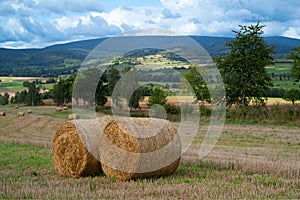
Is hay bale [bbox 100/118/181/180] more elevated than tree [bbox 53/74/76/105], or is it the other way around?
hay bale [bbox 100/118/181/180]

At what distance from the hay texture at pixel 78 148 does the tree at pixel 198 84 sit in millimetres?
25245

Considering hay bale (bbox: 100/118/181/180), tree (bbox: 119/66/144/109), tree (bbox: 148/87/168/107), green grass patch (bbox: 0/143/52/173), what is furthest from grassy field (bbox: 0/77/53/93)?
hay bale (bbox: 100/118/181/180)

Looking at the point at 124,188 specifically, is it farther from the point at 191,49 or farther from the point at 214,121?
the point at 214,121

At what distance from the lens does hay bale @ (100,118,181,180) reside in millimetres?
10336

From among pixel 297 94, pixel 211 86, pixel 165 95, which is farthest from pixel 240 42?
pixel 165 95

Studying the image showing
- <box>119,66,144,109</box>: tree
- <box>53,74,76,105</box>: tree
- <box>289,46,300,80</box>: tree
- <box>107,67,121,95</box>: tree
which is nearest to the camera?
<box>119,66,144,109</box>: tree

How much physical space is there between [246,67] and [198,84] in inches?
Answer: 196

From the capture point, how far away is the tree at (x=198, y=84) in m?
36.8

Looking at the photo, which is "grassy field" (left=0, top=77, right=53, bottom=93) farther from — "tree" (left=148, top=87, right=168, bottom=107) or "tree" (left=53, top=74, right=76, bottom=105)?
"tree" (left=148, top=87, right=168, bottom=107)

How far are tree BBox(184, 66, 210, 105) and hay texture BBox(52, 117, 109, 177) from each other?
2525 centimetres

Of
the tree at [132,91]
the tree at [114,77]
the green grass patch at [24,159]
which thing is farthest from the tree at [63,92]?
the green grass patch at [24,159]

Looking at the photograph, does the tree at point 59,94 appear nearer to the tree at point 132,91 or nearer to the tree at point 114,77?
the tree at point 114,77

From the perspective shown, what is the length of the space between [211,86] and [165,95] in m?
15.3

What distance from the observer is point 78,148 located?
1105cm
